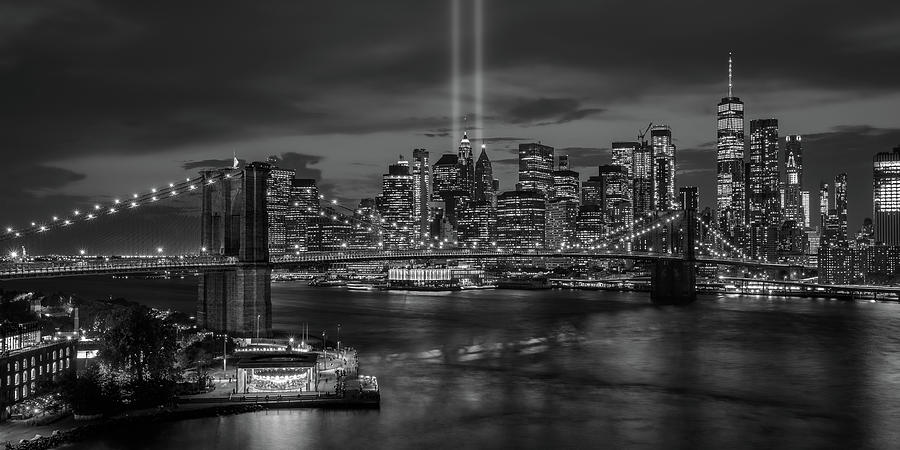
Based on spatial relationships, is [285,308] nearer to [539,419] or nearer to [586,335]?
[586,335]

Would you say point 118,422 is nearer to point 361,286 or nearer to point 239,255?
point 239,255

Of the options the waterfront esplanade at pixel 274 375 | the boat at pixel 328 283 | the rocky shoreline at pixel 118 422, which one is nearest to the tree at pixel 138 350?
the rocky shoreline at pixel 118 422

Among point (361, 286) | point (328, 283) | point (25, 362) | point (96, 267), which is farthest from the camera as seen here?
→ point (328, 283)

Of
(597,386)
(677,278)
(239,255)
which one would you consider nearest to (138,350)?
(239,255)

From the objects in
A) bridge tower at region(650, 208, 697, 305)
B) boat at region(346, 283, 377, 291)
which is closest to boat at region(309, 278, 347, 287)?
boat at region(346, 283, 377, 291)

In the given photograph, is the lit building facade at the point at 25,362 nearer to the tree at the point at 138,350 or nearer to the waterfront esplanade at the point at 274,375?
the tree at the point at 138,350

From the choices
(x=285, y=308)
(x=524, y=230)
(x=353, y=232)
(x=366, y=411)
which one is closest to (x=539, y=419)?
(x=366, y=411)
